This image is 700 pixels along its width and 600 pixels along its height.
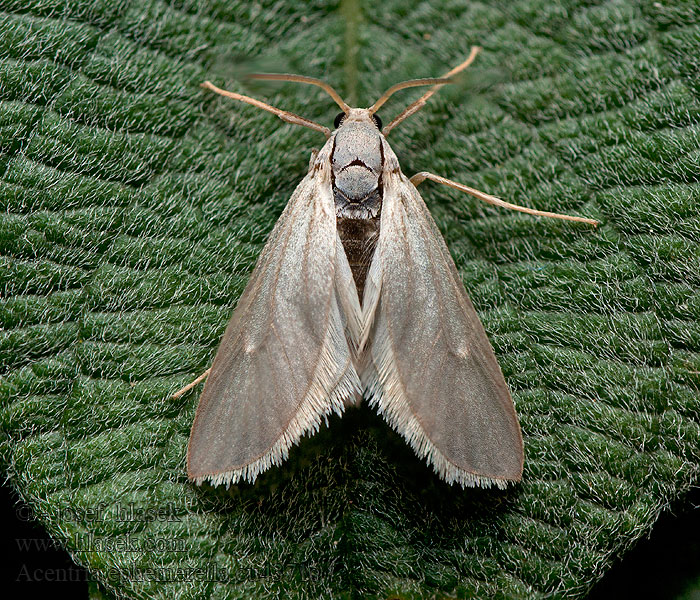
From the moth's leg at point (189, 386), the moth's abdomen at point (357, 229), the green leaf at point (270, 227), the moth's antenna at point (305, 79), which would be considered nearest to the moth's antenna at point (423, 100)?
the green leaf at point (270, 227)

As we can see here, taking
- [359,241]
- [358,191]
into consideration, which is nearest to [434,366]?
[359,241]

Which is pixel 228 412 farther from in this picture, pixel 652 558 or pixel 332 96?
pixel 652 558

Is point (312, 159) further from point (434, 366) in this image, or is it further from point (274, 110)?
point (434, 366)

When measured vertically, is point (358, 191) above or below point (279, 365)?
above

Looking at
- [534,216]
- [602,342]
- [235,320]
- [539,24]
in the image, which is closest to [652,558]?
[602,342]

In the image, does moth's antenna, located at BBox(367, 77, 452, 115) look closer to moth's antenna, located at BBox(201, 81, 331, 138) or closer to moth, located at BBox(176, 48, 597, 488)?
moth, located at BBox(176, 48, 597, 488)

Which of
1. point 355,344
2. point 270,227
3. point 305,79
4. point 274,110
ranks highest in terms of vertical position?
point 305,79

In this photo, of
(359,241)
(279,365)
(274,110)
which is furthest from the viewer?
(274,110)
